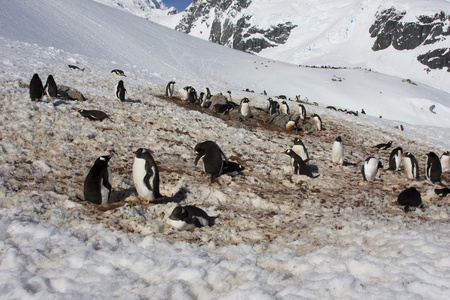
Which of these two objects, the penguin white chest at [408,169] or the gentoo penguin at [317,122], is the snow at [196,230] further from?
the gentoo penguin at [317,122]

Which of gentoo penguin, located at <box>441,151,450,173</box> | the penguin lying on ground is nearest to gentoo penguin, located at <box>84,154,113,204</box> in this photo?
the penguin lying on ground

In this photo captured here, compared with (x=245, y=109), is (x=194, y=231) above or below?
below

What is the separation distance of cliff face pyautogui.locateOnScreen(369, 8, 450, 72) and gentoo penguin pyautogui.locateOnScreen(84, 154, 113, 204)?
95672 mm

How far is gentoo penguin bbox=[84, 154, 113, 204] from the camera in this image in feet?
15.5

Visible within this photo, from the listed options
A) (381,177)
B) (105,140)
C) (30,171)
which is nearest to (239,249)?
(30,171)

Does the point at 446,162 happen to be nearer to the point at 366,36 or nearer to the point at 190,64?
the point at 190,64

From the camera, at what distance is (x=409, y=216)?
5523 millimetres

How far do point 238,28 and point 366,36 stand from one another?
67606 mm

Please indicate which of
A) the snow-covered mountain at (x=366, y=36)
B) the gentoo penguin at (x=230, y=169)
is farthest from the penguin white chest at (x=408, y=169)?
the snow-covered mountain at (x=366, y=36)

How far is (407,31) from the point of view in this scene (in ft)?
302

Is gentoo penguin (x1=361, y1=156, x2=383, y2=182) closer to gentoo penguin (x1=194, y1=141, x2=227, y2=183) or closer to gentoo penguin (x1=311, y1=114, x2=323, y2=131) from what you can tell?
gentoo penguin (x1=194, y1=141, x2=227, y2=183)

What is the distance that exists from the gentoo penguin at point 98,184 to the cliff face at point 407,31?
314 feet

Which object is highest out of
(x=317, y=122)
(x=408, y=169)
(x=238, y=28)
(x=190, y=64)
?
(x=238, y=28)

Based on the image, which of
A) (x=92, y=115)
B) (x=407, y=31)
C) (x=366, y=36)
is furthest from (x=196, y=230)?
(x=407, y=31)
